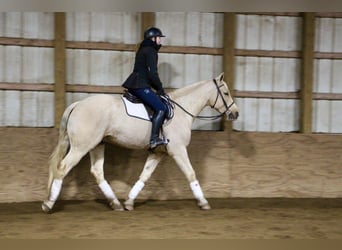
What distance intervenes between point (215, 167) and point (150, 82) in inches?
72.2

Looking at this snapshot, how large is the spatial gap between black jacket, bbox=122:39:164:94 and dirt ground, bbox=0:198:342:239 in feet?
5.47

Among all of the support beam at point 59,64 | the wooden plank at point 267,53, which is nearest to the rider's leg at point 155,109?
the support beam at point 59,64

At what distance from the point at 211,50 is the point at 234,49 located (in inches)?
14.1

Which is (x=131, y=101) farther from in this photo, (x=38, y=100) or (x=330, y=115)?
(x=330, y=115)

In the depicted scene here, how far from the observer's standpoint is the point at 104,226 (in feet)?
17.3

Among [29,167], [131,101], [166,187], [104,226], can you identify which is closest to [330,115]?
[166,187]

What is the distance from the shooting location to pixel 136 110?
6074 millimetres

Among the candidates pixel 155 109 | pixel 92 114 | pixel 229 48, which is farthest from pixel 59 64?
pixel 229 48

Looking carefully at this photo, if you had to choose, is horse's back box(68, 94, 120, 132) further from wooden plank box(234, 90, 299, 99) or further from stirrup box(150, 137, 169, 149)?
wooden plank box(234, 90, 299, 99)

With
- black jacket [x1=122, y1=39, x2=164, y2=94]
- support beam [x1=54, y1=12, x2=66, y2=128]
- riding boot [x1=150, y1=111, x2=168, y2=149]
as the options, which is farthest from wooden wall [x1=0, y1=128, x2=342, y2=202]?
black jacket [x1=122, y1=39, x2=164, y2=94]

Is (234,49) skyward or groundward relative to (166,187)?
skyward

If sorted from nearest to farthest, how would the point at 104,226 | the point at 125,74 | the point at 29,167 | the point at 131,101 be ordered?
the point at 104,226, the point at 131,101, the point at 29,167, the point at 125,74

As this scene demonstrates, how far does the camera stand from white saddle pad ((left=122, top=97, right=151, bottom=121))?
19.8 feet

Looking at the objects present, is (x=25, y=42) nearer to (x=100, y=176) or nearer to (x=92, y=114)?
(x=92, y=114)
